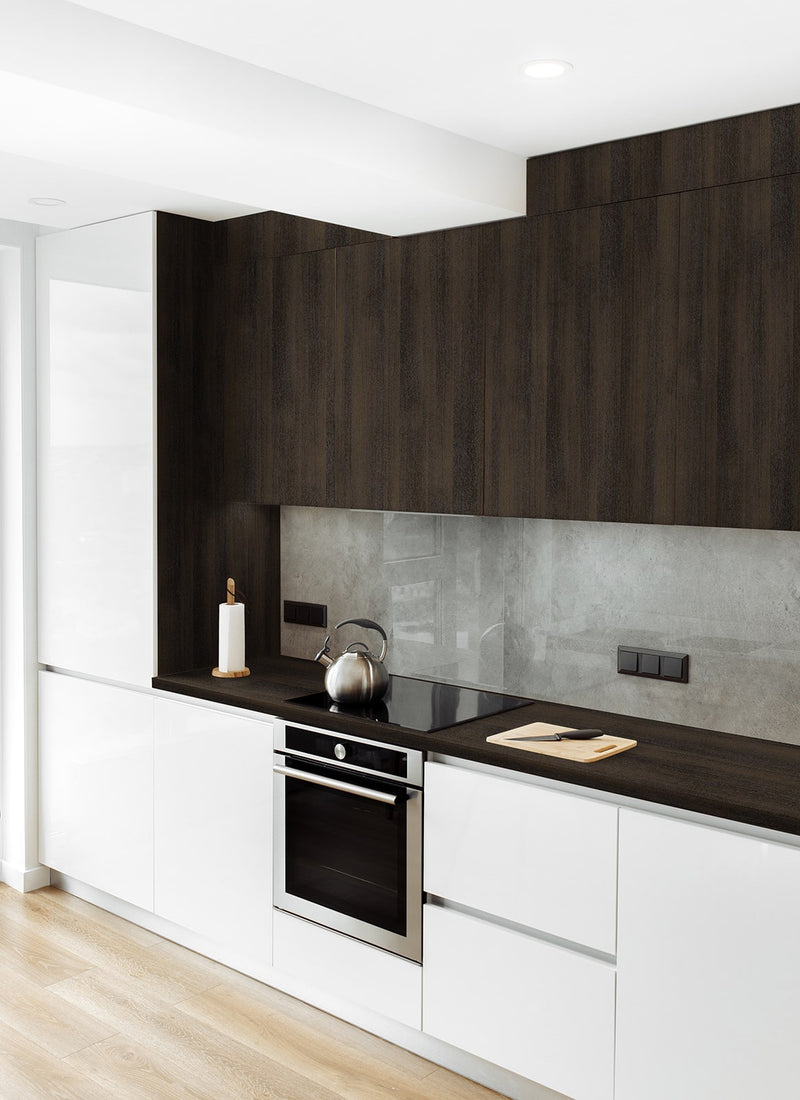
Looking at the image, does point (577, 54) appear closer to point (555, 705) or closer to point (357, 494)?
point (357, 494)

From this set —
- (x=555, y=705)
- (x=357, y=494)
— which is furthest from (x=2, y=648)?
(x=555, y=705)

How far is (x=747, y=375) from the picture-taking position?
2492mm

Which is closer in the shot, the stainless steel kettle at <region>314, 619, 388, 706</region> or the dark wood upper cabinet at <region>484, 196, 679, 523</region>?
the dark wood upper cabinet at <region>484, 196, 679, 523</region>

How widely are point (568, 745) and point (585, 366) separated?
3.16 ft

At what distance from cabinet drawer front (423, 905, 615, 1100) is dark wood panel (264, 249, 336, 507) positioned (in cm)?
140

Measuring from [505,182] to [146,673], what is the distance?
76.0 inches

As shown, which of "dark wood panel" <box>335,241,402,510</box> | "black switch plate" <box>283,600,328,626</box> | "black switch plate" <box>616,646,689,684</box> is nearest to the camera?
"black switch plate" <box>616,646,689,684</box>

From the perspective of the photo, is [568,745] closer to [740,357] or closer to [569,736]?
[569,736]

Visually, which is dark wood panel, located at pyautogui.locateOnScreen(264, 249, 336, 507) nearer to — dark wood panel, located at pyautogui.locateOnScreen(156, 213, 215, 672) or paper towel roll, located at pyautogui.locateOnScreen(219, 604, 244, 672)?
dark wood panel, located at pyautogui.locateOnScreen(156, 213, 215, 672)

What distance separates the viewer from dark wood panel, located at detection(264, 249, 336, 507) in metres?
3.37

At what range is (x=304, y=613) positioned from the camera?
3.88 metres

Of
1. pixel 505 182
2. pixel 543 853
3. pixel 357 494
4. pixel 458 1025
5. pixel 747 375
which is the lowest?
pixel 458 1025

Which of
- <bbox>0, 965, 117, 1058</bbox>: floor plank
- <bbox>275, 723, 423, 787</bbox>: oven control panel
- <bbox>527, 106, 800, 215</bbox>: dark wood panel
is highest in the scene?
<bbox>527, 106, 800, 215</bbox>: dark wood panel

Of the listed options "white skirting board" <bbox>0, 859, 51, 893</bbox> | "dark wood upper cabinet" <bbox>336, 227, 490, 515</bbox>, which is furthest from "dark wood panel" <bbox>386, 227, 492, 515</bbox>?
"white skirting board" <bbox>0, 859, 51, 893</bbox>
